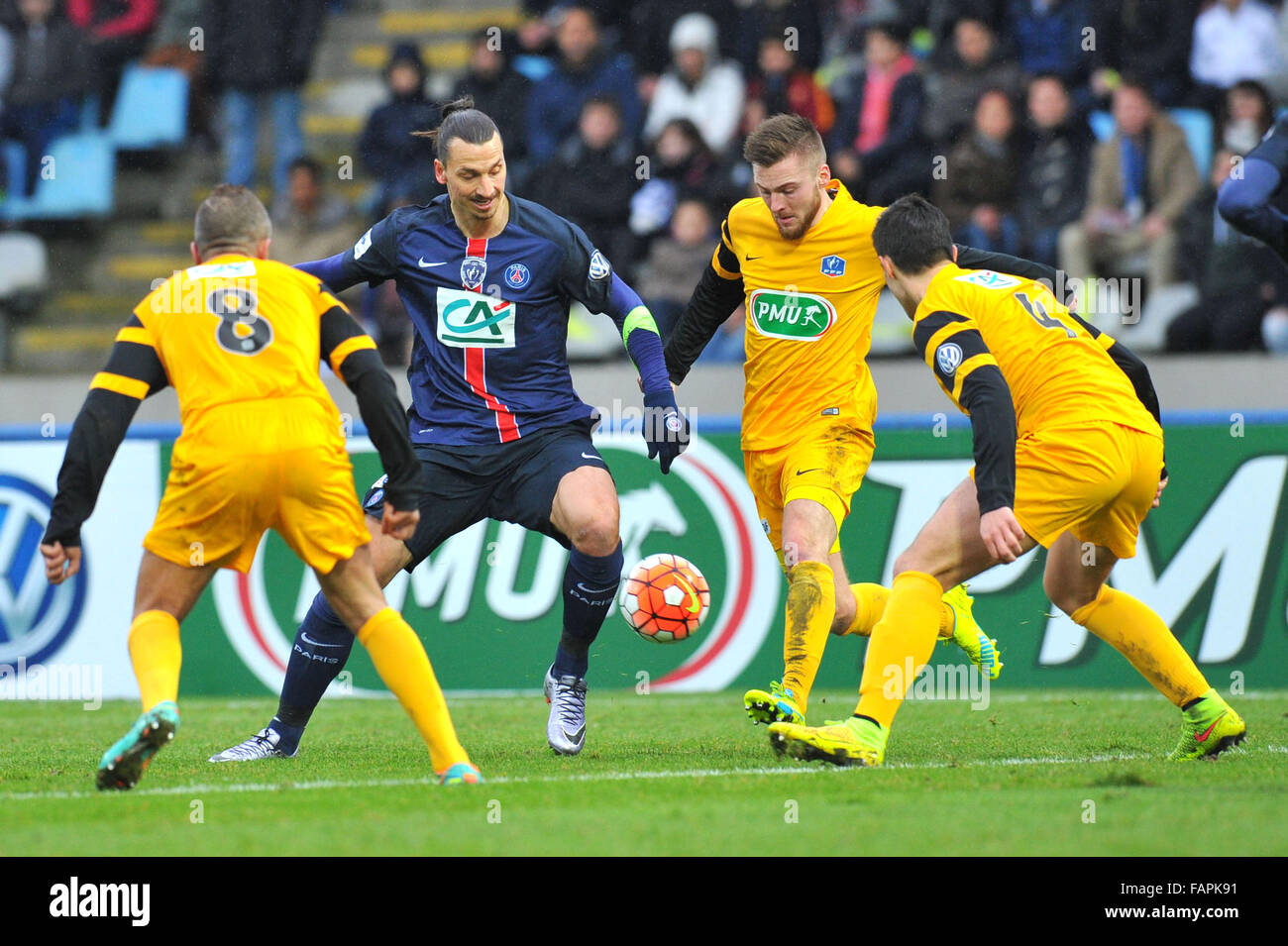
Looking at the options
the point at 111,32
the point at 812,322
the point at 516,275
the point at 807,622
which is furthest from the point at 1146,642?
the point at 111,32

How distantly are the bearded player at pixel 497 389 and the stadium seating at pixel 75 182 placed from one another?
8377mm

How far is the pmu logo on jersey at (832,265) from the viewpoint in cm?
648

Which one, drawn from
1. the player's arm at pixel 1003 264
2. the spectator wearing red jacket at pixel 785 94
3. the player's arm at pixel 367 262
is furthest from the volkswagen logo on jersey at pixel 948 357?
the spectator wearing red jacket at pixel 785 94

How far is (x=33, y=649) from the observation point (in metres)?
9.25

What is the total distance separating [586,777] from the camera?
5.44 metres

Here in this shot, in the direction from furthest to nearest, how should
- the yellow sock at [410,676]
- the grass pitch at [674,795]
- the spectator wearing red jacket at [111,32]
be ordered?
the spectator wearing red jacket at [111,32]
the yellow sock at [410,676]
the grass pitch at [674,795]

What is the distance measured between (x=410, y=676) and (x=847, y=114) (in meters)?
8.07

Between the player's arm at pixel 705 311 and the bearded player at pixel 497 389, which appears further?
the player's arm at pixel 705 311

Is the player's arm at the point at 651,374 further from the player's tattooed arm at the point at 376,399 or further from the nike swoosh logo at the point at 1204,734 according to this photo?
the nike swoosh logo at the point at 1204,734

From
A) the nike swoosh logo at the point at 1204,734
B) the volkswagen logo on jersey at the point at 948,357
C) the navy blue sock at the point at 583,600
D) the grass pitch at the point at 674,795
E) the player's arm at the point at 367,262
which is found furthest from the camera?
the player's arm at the point at 367,262

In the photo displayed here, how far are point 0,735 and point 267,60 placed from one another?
7.70 m

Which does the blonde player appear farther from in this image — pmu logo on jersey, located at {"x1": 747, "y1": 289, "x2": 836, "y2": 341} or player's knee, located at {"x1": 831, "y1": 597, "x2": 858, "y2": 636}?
player's knee, located at {"x1": 831, "y1": 597, "x2": 858, "y2": 636}
